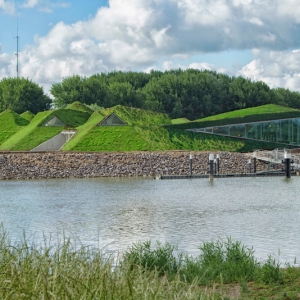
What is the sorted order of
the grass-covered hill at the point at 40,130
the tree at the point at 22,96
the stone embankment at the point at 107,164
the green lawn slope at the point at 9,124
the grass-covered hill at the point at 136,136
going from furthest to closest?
the tree at the point at 22,96
the green lawn slope at the point at 9,124
the grass-covered hill at the point at 40,130
the grass-covered hill at the point at 136,136
the stone embankment at the point at 107,164

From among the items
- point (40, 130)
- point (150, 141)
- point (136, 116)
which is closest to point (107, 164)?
point (150, 141)

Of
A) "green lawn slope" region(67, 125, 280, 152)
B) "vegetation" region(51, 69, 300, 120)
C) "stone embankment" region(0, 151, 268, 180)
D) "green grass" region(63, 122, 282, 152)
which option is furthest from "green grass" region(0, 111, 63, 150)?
"vegetation" region(51, 69, 300, 120)

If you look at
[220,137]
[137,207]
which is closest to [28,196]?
[137,207]

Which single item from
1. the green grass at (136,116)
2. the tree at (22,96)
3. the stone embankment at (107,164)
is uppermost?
the tree at (22,96)

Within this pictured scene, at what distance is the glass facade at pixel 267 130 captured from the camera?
2146 inches

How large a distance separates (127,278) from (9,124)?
56927mm

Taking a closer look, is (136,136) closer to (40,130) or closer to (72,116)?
(40,130)

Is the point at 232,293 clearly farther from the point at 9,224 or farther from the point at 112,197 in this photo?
the point at 112,197

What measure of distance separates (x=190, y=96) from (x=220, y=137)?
97.2ft

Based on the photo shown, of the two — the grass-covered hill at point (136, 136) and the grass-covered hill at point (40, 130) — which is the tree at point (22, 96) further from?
the grass-covered hill at point (136, 136)

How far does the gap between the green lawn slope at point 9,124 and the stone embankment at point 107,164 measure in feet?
48.3

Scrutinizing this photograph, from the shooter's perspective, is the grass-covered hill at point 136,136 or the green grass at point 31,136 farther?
the green grass at point 31,136

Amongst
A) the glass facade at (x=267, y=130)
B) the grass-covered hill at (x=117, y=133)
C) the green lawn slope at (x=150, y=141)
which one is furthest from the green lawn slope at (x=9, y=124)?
the glass facade at (x=267, y=130)

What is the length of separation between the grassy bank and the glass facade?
45.2 metres
